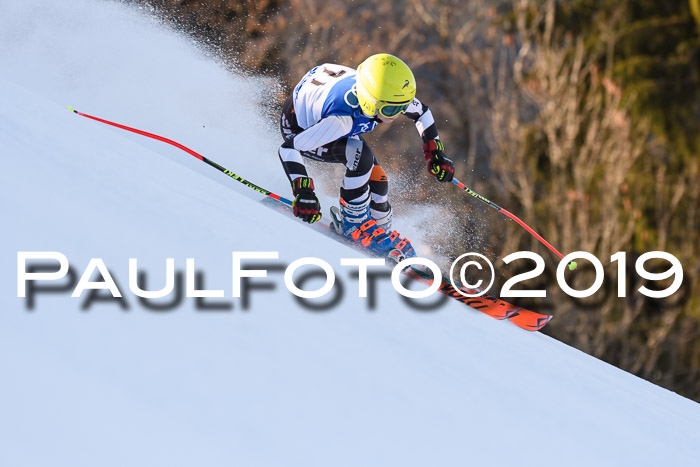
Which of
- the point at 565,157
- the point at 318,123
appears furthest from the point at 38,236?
the point at 565,157

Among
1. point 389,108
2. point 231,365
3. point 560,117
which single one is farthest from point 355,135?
point 560,117

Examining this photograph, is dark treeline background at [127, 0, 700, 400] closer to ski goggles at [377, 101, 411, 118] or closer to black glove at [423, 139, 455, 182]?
black glove at [423, 139, 455, 182]

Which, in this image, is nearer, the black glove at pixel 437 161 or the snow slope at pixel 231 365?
the snow slope at pixel 231 365

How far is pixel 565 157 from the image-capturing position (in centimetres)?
1156

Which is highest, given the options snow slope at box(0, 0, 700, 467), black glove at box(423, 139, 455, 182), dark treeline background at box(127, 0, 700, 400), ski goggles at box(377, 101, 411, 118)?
dark treeline background at box(127, 0, 700, 400)

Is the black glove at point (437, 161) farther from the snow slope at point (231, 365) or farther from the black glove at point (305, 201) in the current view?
the snow slope at point (231, 365)

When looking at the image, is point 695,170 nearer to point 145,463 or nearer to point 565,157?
point 565,157

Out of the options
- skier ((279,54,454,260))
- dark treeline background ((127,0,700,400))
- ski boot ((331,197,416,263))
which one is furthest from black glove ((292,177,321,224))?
dark treeline background ((127,0,700,400))

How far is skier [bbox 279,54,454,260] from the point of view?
12.4 ft

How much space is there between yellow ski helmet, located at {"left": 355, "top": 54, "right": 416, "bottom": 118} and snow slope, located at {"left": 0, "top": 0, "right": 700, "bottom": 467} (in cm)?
81

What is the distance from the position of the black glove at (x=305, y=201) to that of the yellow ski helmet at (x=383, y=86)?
0.53 metres

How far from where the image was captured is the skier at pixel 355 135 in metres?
3.78

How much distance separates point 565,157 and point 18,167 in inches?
395

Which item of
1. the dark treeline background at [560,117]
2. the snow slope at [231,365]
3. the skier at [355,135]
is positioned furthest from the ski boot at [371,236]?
the dark treeline background at [560,117]
